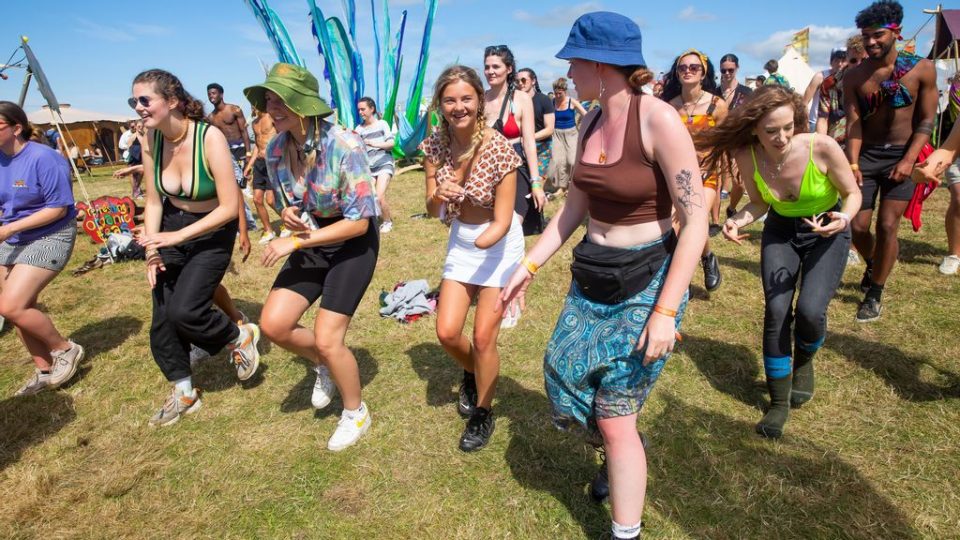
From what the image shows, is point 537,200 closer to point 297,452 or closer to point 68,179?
point 297,452

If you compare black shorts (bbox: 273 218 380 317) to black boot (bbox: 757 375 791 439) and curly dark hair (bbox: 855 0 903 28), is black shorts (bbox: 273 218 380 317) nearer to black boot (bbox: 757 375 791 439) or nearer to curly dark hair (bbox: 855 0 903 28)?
black boot (bbox: 757 375 791 439)

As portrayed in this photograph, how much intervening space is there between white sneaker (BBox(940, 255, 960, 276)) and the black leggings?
339cm

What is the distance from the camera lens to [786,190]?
292cm

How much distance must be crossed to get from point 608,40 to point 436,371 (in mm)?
2880

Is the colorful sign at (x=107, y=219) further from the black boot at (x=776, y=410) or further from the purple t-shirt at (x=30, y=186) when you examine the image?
the black boot at (x=776, y=410)

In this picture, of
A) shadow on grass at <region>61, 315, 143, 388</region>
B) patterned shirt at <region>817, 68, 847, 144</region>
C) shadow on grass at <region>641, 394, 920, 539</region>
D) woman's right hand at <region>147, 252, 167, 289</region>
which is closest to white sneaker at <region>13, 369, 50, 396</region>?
shadow on grass at <region>61, 315, 143, 388</region>

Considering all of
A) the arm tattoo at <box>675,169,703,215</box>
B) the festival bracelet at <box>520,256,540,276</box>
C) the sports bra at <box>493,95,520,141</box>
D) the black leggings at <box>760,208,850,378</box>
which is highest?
the sports bra at <box>493,95,520,141</box>

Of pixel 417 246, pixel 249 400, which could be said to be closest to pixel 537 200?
pixel 249 400

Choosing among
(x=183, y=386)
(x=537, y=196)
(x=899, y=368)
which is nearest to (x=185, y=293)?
(x=183, y=386)

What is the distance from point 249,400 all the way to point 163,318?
853 mm

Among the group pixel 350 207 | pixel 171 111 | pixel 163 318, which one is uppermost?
pixel 171 111

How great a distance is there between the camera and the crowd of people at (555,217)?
196 cm

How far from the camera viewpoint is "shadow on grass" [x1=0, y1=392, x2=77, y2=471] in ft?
11.3

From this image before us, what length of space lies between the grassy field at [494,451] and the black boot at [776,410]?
8cm
